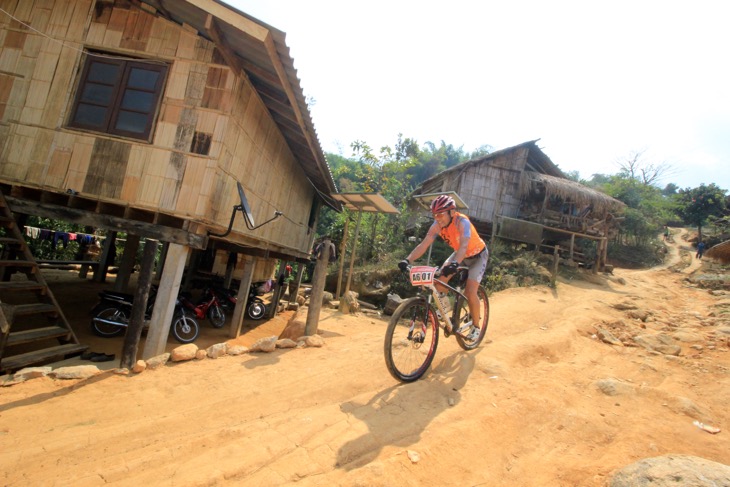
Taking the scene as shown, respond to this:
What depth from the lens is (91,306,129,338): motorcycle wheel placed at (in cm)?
690

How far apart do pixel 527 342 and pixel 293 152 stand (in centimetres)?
703

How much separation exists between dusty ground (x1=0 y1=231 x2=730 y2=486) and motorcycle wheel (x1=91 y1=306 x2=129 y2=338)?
3291 mm

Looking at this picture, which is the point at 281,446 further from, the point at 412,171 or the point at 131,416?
the point at 412,171

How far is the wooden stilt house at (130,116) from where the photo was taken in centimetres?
527

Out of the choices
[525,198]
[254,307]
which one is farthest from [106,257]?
[525,198]

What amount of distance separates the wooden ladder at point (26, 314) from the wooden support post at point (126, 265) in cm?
298

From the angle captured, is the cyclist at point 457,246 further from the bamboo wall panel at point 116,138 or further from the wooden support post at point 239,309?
the wooden support post at point 239,309

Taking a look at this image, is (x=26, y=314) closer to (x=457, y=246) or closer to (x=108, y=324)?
→ (x=108, y=324)

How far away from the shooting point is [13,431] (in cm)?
292

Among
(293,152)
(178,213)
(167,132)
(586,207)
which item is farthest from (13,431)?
(586,207)

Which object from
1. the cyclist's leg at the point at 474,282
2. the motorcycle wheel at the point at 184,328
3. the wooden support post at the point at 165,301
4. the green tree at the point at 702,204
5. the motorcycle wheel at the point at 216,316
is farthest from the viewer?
the green tree at the point at 702,204

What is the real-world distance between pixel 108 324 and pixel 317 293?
431 cm

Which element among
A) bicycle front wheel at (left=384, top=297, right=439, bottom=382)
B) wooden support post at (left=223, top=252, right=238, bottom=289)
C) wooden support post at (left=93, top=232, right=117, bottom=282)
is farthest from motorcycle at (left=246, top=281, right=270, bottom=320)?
bicycle front wheel at (left=384, top=297, right=439, bottom=382)

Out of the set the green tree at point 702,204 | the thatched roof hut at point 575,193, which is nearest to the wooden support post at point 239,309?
the thatched roof hut at point 575,193
